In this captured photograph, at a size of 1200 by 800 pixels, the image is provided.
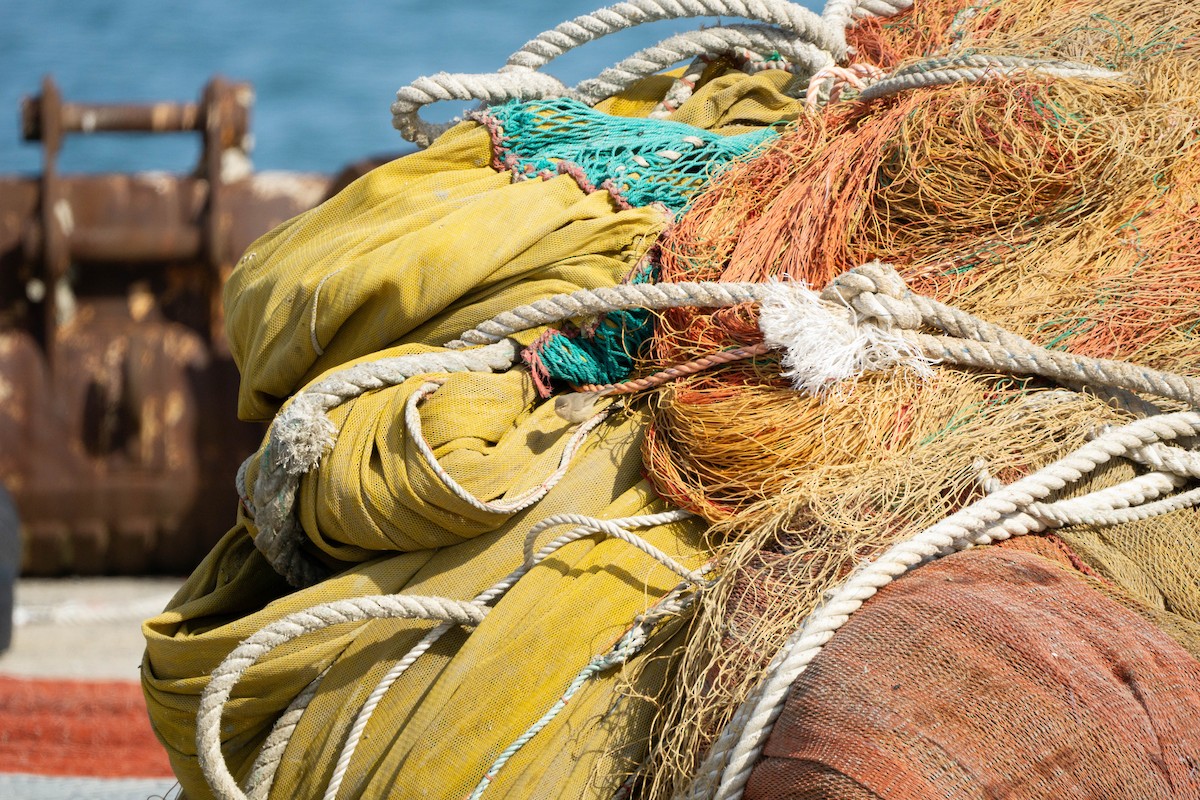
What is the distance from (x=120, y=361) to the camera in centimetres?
538

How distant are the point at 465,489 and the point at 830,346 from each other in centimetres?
60

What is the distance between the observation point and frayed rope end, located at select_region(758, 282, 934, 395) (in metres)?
1.87

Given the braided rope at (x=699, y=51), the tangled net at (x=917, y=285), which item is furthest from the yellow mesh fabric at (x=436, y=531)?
the braided rope at (x=699, y=51)

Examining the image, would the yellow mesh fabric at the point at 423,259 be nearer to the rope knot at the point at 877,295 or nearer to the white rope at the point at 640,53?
the white rope at the point at 640,53

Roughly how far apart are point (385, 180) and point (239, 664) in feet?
2.98

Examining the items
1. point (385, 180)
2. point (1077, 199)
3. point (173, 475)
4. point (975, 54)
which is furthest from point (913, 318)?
point (173, 475)

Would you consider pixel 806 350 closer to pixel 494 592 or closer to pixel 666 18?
pixel 494 592

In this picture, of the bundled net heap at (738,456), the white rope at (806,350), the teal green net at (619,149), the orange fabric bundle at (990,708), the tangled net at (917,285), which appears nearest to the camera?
the orange fabric bundle at (990,708)

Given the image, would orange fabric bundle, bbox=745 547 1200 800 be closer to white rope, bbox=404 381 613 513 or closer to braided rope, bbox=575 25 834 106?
white rope, bbox=404 381 613 513

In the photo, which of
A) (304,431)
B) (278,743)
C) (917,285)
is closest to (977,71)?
(917,285)

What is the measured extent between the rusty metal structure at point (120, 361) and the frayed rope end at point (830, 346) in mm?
3972

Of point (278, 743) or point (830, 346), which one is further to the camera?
point (278, 743)

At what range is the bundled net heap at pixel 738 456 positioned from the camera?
60.5 inches

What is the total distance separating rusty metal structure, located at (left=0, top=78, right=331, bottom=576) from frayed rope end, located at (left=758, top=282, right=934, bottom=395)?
397cm
